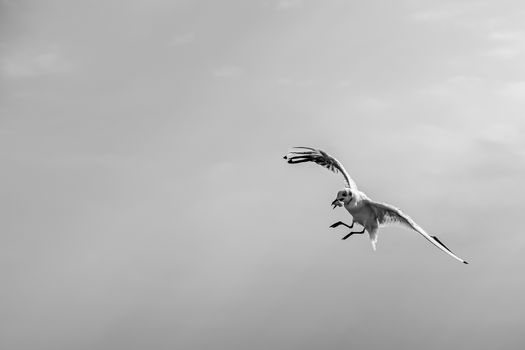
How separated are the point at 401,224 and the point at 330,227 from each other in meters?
5.43

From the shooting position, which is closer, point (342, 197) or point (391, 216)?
point (342, 197)

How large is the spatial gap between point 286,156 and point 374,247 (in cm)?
1180

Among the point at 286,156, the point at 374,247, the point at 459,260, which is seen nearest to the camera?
the point at 459,260

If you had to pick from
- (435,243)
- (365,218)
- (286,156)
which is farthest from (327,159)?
(435,243)

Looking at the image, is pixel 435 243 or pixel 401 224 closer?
pixel 435 243

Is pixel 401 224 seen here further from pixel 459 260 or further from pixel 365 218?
pixel 459 260

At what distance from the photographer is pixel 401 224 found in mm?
48281

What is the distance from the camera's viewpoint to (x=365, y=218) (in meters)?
48.7

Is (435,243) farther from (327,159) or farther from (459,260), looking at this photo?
(327,159)

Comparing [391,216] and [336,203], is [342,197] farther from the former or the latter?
[391,216]

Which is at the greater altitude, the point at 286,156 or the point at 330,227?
the point at 286,156

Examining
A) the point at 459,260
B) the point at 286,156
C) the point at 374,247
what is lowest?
the point at 459,260

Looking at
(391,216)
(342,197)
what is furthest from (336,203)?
(391,216)

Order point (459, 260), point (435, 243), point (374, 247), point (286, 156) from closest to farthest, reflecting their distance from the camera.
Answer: point (459, 260) < point (435, 243) < point (374, 247) < point (286, 156)
